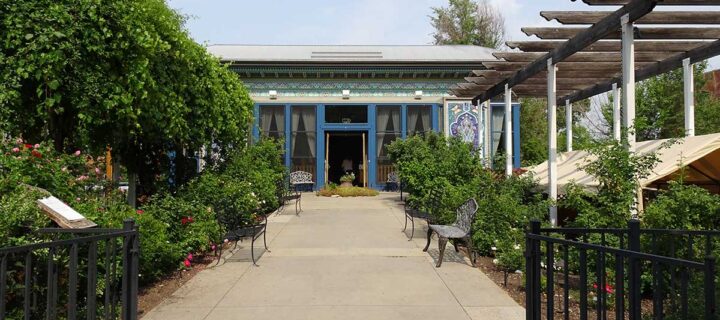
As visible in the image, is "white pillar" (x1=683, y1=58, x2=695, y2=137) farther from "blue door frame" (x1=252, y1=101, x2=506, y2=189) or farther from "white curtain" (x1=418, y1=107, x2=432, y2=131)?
"white curtain" (x1=418, y1=107, x2=432, y2=131)

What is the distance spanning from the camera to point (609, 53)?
1064cm

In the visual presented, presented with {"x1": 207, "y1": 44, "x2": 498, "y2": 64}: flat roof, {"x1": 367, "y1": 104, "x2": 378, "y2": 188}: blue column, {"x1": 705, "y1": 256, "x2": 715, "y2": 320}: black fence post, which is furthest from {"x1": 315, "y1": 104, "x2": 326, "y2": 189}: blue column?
{"x1": 705, "y1": 256, "x2": 715, "y2": 320}: black fence post

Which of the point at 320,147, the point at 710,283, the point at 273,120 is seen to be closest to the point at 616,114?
the point at 710,283

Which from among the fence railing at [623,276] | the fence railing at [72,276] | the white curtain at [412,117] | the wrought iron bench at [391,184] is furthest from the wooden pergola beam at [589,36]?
the white curtain at [412,117]

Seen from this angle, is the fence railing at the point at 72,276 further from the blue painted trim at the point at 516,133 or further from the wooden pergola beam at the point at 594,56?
the blue painted trim at the point at 516,133

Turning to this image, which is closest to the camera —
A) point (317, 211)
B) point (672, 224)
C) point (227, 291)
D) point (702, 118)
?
point (672, 224)

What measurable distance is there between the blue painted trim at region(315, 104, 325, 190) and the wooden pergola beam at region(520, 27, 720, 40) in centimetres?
1303

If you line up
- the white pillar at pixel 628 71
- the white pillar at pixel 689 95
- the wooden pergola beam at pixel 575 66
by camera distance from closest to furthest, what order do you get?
the white pillar at pixel 628 71
the white pillar at pixel 689 95
the wooden pergola beam at pixel 575 66

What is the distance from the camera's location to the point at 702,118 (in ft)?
67.8

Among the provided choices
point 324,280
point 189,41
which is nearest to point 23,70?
point 189,41

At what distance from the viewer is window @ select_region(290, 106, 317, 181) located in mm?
21656

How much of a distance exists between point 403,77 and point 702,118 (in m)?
11.3

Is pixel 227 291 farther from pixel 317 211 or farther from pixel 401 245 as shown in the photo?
pixel 317 211

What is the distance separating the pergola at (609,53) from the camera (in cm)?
767
